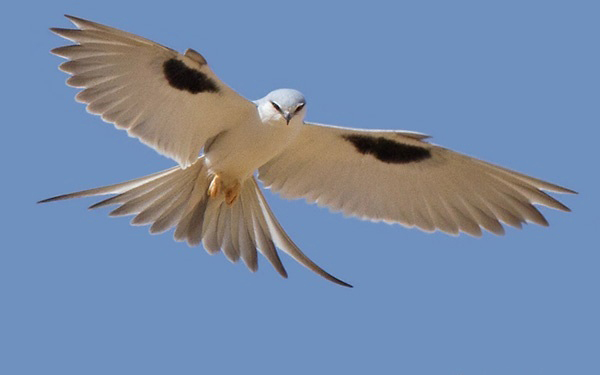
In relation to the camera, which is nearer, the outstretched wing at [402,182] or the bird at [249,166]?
the bird at [249,166]

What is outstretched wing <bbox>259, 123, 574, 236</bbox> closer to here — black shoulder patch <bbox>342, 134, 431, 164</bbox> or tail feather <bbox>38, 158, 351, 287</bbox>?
black shoulder patch <bbox>342, 134, 431, 164</bbox>

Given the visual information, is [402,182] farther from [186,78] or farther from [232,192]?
[186,78]

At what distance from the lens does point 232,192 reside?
379 inches

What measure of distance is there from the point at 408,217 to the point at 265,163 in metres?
1.11

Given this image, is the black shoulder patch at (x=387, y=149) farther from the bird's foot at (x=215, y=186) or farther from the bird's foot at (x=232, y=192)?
the bird's foot at (x=215, y=186)

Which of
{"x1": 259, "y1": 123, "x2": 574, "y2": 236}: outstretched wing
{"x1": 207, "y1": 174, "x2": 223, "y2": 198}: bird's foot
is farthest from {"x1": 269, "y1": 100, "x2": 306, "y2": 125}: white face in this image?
→ {"x1": 207, "y1": 174, "x2": 223, "y2": 198}: bird's foot

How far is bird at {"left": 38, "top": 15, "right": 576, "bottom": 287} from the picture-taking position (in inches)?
354

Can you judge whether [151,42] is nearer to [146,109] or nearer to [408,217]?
[146,109]

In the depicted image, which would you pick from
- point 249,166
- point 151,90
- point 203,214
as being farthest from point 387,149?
point 151,90

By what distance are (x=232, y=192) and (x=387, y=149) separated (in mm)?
1133

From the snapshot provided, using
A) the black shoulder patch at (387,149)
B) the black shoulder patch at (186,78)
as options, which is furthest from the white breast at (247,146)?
the black shoulder patch at (387,149)

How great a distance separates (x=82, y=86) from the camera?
9023 mm

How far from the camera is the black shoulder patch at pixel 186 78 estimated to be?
8.93 m

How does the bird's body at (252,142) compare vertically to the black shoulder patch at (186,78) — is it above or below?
below
